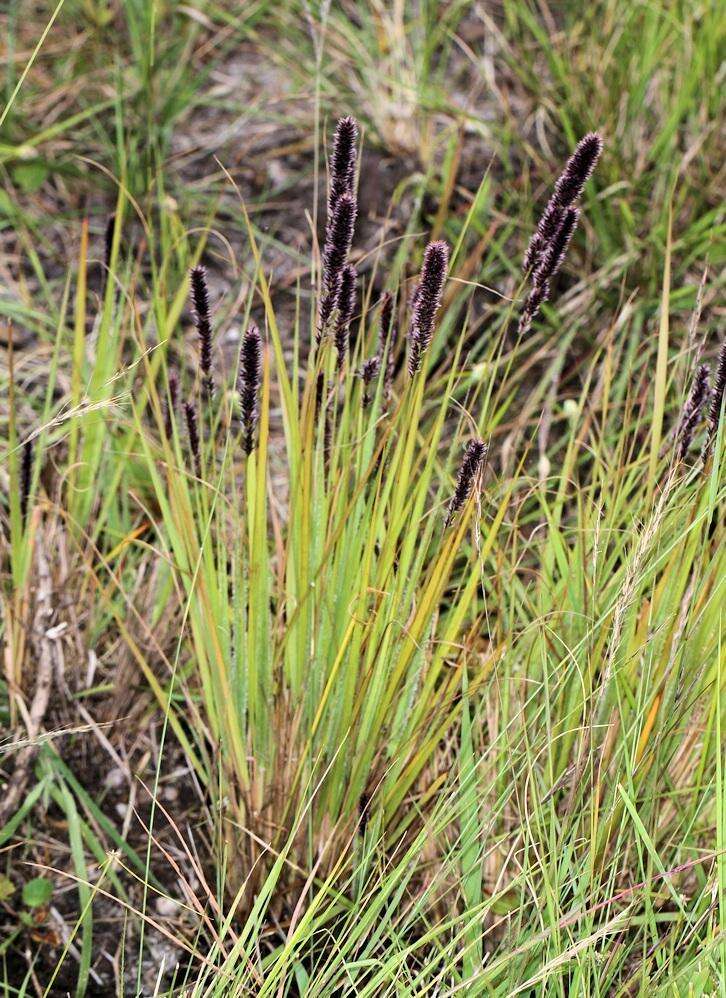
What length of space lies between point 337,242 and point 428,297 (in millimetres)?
141

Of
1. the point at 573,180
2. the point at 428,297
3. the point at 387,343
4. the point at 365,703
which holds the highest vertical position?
the point at 573,180

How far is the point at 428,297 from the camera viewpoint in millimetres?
1390

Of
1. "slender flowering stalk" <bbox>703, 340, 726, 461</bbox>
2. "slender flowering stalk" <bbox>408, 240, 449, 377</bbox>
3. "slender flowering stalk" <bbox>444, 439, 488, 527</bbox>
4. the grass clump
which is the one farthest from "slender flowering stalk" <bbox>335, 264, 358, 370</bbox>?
"slender flowering stalk" <bbox>703, 340, 726, 461</bbox>

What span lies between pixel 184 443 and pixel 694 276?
1464 mm

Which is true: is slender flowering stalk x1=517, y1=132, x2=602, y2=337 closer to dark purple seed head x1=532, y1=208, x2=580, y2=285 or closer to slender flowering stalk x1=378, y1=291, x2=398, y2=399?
dark purple seed head x1=532, y1=208, x2=580, y2=285

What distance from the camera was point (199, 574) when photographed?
1668 millimetres

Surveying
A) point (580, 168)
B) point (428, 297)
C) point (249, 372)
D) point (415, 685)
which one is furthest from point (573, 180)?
point (415, 685)

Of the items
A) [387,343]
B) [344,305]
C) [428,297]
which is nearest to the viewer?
[428,297]

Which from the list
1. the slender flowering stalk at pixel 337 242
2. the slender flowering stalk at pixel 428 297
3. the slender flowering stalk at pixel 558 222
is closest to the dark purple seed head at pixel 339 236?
the slender flowering stalk at pixel 337 242

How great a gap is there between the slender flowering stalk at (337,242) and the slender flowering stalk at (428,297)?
0.11 meters

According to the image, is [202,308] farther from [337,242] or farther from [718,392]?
[718,392]

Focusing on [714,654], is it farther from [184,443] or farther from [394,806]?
[184,443]

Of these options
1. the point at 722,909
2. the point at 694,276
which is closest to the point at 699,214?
the point at 694,276

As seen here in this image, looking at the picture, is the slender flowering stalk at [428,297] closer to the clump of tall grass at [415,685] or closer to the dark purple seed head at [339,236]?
the clump of tall grass at [415,685]
